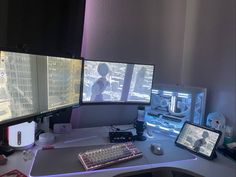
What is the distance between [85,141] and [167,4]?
4.36ft

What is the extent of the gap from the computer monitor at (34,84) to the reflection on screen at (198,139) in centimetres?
74

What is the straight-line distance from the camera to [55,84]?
3.94 feet

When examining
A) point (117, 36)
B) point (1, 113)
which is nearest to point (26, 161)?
point (1, 113)

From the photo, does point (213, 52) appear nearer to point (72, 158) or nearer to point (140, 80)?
point (140, 80)

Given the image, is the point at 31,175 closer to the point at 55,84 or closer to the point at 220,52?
the point at 55,84

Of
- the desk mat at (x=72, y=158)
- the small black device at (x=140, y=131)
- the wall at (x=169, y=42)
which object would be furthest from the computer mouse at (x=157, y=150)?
the wall at (x=169, y=42)

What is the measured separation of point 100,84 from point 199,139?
725 mm

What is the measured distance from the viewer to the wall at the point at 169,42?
4.80ft

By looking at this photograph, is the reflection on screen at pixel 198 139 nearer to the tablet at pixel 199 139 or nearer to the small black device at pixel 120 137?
the tablet at pixel 199 139

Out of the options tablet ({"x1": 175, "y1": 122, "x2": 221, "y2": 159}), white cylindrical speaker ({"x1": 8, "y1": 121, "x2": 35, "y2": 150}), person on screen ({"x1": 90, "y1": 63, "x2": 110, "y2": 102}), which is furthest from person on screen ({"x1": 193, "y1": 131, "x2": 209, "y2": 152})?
white cylindrical speaker ({"x1": 8, "y1": 121, "x2": 35, "y2": 150})

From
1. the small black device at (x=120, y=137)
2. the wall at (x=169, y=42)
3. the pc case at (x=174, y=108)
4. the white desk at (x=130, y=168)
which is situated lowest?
the white desk at (x=130, y=168)

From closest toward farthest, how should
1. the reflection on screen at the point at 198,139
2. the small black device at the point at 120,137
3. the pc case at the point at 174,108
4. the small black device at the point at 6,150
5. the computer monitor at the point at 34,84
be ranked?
the computer monitor at the point at 34,84 → the small black device at the point at 6,150 → the reflection on screen at the point at 198,139 → the small black device at the point at 120,137 → the pc case at the point at 174,108

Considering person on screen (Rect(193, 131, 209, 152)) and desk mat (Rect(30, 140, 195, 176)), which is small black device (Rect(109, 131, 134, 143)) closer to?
desk mat (Rect(30, 140, 195, 176))

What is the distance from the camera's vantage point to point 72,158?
1.08 meters
